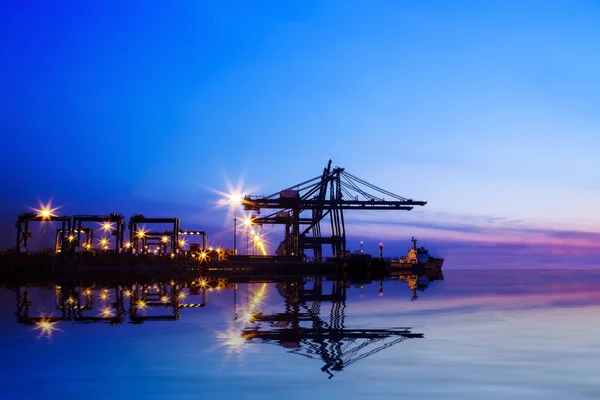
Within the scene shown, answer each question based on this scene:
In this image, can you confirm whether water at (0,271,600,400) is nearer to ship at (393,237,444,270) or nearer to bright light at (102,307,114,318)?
bright light at (102,307,114,318)

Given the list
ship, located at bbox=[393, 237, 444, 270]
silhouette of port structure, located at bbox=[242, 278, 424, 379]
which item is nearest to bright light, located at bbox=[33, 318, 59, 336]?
silhouette of port structure, located at bbox=[242, 278, 424, 379]

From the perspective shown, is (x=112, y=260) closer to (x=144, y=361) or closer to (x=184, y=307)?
(x=184, y=307)

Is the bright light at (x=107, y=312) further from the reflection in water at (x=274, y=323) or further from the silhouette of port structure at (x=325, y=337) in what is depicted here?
the silhouette of port structure at (x=325, y=337)

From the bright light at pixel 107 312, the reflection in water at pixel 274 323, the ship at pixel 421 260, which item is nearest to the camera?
the reflection in water at pixel 274 323

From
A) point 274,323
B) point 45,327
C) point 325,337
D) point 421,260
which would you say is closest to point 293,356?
point 325,337

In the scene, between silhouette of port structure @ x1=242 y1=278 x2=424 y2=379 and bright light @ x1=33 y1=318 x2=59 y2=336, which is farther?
bright light @ x1=33 y1=318 x2=59 y2=336

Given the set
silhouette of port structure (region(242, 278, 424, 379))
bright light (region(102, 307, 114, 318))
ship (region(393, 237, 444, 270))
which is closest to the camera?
silhouette of port structure (region(242, 278, 424, 379))

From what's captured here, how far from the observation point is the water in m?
10.5

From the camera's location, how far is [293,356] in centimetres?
1338

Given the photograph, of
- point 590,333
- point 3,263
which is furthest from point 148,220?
point 590,333

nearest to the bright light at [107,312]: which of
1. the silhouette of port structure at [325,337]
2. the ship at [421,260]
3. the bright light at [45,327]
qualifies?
the bright light at [45,327]

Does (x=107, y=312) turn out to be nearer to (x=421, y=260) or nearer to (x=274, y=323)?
(x=274, y=323)

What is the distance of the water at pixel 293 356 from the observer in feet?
34.3

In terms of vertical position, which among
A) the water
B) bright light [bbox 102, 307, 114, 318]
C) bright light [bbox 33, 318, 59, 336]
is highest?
bright light [bbox 102, 307, 114, 318]
